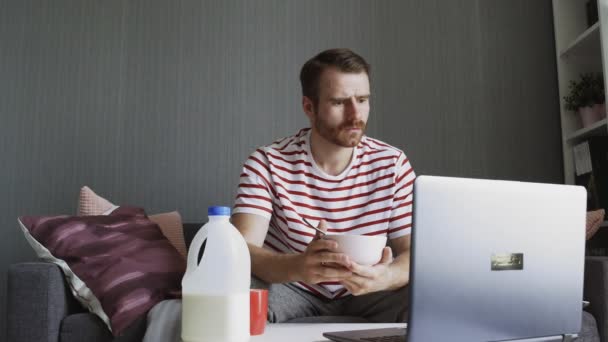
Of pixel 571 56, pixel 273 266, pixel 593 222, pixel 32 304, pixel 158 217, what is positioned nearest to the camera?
pixel 273 266

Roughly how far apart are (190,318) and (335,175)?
32.4 inches

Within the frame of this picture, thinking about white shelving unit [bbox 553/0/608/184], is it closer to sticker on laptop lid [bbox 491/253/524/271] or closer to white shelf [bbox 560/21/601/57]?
white shelf [bbox 560/21/601/57]

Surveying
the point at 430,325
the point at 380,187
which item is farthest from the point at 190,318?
the point at 380,187

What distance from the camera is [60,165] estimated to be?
90.7 inches

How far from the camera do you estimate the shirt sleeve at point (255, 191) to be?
1514 millimetres

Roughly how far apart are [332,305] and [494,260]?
31.3 inches

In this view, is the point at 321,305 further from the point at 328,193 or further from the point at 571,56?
the point at 571,56

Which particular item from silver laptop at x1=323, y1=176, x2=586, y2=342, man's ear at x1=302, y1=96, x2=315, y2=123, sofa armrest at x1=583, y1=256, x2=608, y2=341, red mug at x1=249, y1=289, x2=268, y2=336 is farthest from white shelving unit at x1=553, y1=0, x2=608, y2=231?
red mug at x1=249, y1=289, x2=268, y2=336

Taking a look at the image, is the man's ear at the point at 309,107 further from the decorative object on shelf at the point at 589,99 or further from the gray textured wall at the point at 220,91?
the decorative object on shelf at the point at 589,99

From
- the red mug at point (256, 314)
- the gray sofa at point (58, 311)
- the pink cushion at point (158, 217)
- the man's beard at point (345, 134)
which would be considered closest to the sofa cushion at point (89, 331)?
the gray sofa at point (58, 311)

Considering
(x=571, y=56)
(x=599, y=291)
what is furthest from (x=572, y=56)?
(x=599, y=291)

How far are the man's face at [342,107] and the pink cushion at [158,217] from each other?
2.10ft

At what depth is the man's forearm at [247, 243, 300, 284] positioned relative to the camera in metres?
1.20

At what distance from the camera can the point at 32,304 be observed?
139 centimetres
